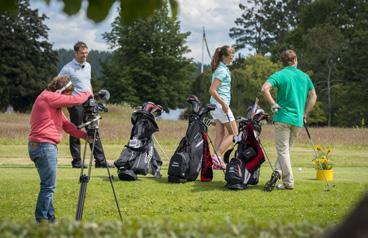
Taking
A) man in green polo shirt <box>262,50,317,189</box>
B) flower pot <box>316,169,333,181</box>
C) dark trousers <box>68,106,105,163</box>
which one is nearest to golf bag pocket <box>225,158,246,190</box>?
man in green polo shirt <box>262,50,317,189</box>

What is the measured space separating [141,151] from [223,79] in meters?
1.80

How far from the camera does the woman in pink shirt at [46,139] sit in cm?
754

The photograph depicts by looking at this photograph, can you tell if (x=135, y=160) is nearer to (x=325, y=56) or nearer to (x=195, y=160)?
(x=195, y=160)

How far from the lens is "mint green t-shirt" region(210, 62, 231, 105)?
36.6 feet

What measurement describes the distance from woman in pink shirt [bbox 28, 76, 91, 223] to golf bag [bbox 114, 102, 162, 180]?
2634 millimetres

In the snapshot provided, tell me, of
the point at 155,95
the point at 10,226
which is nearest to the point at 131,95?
the point at 155,95

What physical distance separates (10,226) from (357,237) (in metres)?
2.53

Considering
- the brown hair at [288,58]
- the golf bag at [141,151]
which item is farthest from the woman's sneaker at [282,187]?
the golf bag at [141,151]

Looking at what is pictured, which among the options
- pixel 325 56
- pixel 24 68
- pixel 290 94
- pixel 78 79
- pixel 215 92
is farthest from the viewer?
pixel 24 68

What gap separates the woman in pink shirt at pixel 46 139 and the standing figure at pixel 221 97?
12.2ft

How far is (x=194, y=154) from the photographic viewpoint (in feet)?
34.2

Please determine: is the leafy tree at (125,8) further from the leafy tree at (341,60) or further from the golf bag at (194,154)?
the leafy tree at (341,60)

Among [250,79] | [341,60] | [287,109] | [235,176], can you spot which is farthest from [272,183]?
[341,60]

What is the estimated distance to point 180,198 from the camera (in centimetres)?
895
